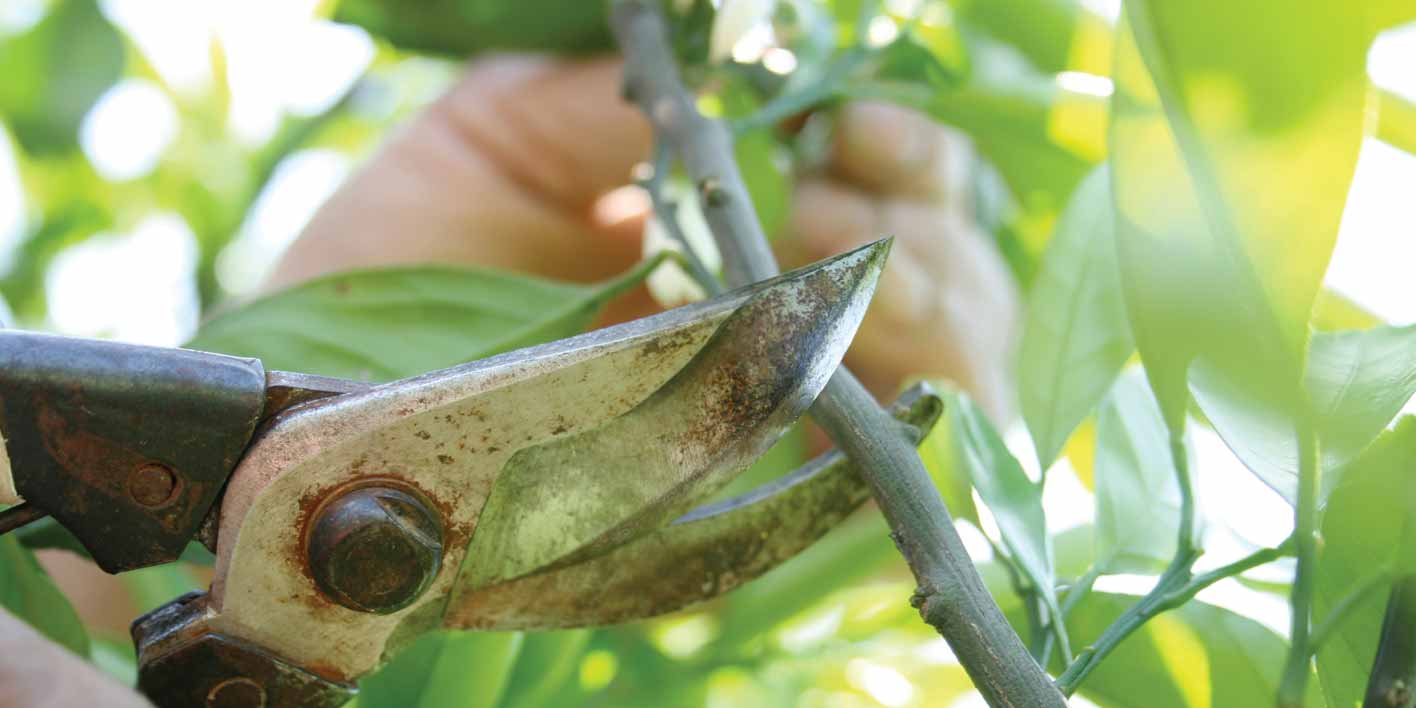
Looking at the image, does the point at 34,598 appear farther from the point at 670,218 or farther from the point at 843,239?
the point at 843,239

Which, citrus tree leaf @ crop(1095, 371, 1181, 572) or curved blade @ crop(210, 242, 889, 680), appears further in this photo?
citrus tree leaf @ crop(1095, 371, 1181, 572)

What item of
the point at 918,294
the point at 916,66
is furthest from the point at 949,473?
the point at 918,294

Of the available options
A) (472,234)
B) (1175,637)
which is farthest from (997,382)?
(1175,637)

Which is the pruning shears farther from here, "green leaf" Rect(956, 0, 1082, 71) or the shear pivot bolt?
"green leaf" Rect(956, 0, 1082, 71)

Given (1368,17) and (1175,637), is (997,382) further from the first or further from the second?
(1368,17)

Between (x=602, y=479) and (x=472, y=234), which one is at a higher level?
(x=472, y=234)

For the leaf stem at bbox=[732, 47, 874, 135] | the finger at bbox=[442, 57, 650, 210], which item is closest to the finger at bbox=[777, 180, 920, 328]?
the finger at bbox=[442, 57, 650, 210]
